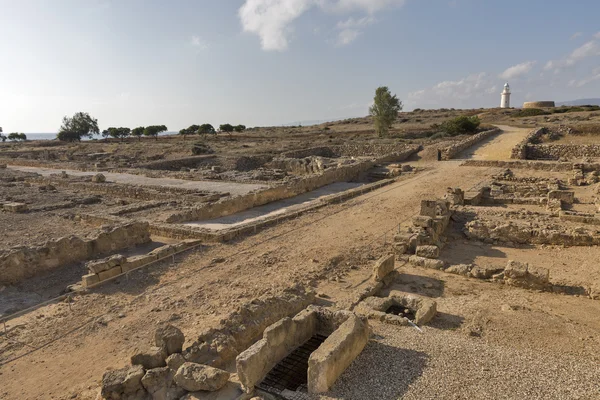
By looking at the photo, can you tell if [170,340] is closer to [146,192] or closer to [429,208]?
[429,208]

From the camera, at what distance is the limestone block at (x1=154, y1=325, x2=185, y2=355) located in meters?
5.97

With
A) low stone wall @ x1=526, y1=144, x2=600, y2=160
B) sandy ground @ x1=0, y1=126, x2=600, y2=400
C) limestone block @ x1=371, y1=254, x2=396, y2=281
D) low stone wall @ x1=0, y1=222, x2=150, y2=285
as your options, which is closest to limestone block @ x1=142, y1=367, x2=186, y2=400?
sandy ground @ x1=0, y1=126, x2=600, y2=400

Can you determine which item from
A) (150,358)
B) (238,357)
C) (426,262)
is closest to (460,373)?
(238,357)

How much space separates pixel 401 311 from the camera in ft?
26.7

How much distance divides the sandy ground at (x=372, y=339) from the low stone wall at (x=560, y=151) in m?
23.3

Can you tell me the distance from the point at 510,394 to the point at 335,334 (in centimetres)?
237

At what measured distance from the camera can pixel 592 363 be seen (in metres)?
5.63

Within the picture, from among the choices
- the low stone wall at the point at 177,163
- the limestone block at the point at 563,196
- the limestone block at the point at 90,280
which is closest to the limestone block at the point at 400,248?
the limestone block at the point at 90,280

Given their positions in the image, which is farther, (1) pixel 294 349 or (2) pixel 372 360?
(1) pixel 294 349

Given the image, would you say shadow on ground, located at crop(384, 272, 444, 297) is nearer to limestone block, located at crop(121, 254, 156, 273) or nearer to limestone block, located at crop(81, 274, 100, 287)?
limestone block, located at crop(121, 254, 156, 273)

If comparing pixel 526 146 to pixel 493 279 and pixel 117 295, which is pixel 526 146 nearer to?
pixel 493 279

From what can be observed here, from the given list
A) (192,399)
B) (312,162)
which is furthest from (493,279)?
(312,162)

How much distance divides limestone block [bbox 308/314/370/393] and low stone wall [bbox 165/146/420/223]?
994 centimetres

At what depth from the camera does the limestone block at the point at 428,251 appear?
10.7m
